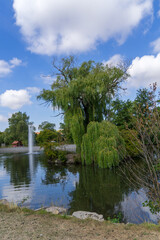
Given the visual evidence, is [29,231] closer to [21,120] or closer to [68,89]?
[68,89]

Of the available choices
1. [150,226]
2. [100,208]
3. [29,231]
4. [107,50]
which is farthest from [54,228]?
[107,50]

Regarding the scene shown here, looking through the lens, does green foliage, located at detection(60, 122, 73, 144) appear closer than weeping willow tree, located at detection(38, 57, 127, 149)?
No

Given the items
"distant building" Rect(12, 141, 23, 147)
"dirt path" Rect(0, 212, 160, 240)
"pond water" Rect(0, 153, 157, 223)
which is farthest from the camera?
"distant building" Rect(12, 141, 23, 147)

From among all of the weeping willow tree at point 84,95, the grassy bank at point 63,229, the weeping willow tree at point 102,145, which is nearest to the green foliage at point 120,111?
the weeping willow tree at point 84,95

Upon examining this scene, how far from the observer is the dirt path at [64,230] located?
3299mm

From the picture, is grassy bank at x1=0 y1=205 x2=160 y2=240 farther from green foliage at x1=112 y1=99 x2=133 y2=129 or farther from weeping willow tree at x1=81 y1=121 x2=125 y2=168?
green foliage at x1=112 y1=99 x2=133 y2=129

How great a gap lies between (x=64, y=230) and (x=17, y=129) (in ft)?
165

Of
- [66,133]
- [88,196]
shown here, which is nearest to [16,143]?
[66,133]

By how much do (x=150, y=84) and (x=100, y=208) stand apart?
4738 mm

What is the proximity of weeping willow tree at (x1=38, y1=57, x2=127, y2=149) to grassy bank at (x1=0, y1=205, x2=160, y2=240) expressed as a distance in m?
11.3

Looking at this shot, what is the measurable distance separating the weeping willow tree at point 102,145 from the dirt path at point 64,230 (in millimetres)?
8816

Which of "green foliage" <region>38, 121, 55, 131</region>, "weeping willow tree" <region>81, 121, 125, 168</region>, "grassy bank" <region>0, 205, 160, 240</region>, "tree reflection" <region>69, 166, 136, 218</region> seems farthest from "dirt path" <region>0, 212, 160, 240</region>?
"green foliage" <region>38, 121, 55, 131</region>

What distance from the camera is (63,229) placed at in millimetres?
3680

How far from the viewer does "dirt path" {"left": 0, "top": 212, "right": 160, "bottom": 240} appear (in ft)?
10.8
